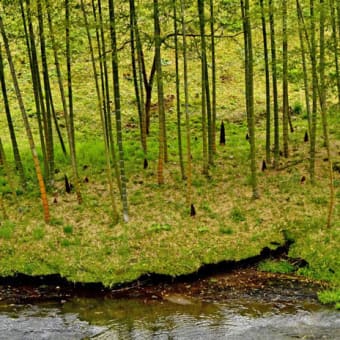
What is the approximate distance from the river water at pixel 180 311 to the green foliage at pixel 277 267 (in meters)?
0.27

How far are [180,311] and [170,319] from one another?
427mm

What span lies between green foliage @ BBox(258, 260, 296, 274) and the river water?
27 centimetres

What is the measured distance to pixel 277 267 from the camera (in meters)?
13.0

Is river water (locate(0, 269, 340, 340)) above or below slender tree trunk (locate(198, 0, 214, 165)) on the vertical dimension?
below

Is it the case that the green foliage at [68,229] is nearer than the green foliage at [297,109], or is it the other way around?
the green foliage at [68,229]

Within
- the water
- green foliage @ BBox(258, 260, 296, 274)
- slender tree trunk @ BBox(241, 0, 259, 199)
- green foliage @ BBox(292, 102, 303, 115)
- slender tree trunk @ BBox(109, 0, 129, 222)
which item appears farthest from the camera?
green foliage @ BBox(292, 102, 303, 115)

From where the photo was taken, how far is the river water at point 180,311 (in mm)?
10016

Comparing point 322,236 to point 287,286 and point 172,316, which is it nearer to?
point 287,286

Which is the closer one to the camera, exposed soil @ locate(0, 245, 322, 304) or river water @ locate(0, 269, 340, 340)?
river water @ locate(0, 269, 340, 340)

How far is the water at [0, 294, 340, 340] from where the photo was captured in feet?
32.6

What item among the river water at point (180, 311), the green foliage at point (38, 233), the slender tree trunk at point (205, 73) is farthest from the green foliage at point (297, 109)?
the green foliage at point (38, 233)

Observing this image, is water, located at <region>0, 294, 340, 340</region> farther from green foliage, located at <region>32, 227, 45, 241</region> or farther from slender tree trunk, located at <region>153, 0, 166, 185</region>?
slender tree trunk, located at <region>153, 0, 166, 185</region>

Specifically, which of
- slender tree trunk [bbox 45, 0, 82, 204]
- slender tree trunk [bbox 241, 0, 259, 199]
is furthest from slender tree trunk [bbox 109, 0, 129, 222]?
slender tree trunk [bbox 241, 0, 259, 199]

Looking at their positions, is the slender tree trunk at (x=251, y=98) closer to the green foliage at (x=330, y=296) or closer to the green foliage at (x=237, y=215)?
the green foliage at (x=237, y=215)
